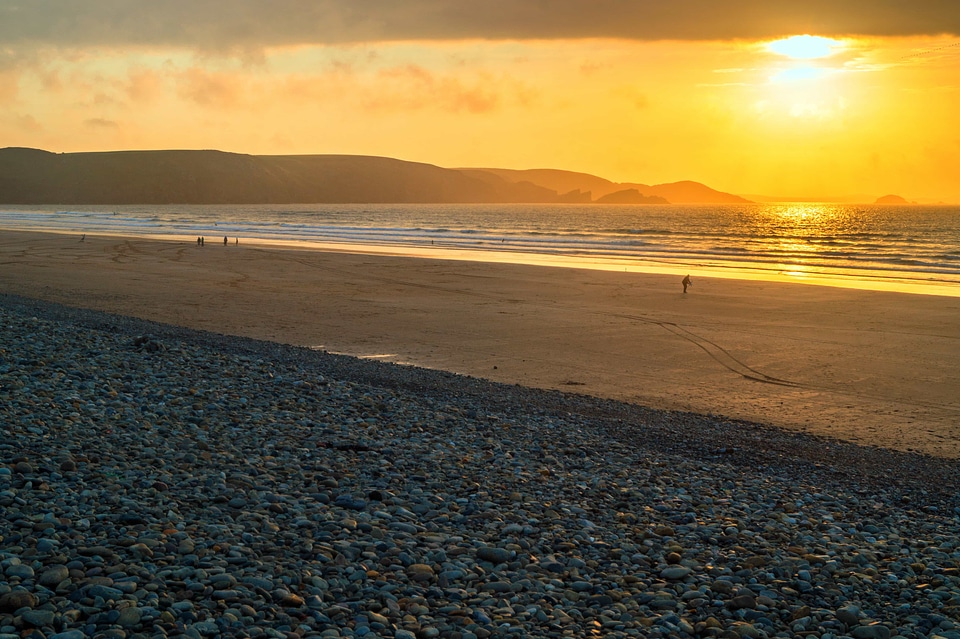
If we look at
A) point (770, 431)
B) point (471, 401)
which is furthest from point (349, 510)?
point (770, 431)

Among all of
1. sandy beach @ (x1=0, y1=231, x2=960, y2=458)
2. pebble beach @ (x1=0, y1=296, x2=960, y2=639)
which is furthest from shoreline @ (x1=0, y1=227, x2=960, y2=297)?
pebble beach @ (x1=0, y1=296, x2=960, y2=639)

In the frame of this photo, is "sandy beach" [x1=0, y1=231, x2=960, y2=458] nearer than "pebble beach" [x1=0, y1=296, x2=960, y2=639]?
No

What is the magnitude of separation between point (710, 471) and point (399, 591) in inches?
157

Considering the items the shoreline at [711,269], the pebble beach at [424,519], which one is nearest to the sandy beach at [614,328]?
the pebble beach at [424,519]

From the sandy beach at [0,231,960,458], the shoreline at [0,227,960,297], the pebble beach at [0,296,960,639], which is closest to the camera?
the pebble beach at [0,296,960,639]

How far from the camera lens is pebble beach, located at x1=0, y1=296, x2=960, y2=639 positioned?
414 centimetres

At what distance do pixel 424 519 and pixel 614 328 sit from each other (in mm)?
12145

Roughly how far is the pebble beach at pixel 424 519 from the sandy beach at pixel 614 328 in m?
2.30

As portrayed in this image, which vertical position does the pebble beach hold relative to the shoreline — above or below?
below

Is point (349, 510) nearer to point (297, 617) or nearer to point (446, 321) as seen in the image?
point (297, 617)

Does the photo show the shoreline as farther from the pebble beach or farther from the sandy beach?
the pebble beach

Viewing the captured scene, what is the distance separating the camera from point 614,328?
17156 millimetres

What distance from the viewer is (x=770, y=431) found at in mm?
9336

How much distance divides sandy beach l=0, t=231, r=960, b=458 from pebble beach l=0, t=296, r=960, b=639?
2.30m
